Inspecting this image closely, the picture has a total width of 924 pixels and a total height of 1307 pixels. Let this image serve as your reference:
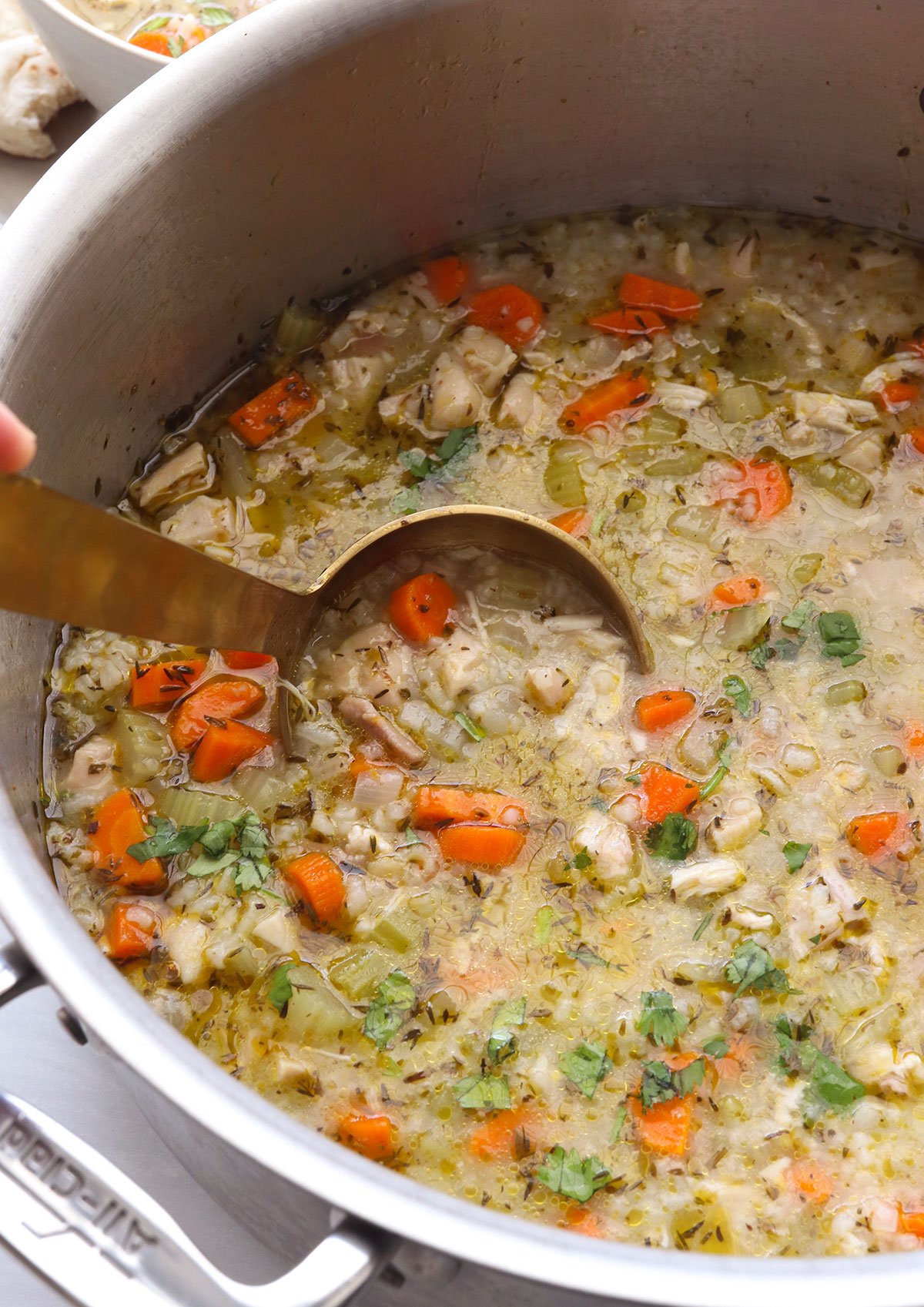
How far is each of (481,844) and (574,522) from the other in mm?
621

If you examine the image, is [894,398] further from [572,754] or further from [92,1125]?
[92,1125]

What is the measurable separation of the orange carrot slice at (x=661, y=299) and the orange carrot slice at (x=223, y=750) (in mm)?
1133

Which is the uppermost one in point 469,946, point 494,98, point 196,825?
point 494,98

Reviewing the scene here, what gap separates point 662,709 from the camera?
203 cm

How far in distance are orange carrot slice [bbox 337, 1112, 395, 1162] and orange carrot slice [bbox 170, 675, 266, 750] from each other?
0.65m

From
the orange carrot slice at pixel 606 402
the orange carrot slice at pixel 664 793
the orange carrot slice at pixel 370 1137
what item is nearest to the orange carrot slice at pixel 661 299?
the orange carrot slice at pixel 606 402

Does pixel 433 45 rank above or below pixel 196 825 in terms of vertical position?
above

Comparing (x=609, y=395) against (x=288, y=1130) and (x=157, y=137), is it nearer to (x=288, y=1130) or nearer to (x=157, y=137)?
(x=157, y=137)

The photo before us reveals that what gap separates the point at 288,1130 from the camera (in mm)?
1211

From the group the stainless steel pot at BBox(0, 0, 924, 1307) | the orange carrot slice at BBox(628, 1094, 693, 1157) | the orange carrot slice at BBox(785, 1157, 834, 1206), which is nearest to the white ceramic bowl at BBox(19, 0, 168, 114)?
the stainless steel pot at BBox(0, 0, 924, 1307)

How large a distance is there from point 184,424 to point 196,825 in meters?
0.78

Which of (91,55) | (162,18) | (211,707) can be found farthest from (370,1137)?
(162,18)

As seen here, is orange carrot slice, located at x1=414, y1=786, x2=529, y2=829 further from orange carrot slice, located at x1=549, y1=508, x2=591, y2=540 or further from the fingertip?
the fingertip

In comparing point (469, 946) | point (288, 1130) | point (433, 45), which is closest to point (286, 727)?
point (469, 946)
